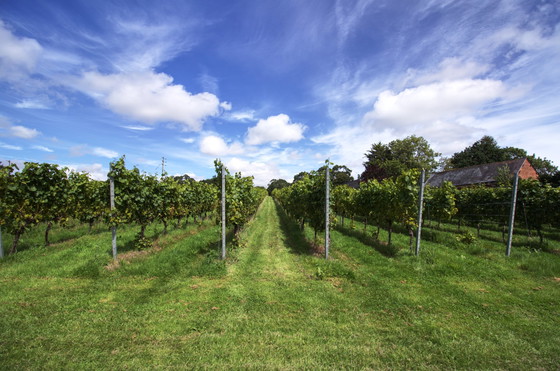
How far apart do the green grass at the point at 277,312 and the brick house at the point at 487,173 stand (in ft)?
102

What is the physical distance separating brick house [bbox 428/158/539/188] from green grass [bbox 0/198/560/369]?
31.1 meters

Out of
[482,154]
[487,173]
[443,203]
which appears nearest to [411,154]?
[487,173]

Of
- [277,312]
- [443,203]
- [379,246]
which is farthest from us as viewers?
[443,203]

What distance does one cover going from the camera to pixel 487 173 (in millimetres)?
34688

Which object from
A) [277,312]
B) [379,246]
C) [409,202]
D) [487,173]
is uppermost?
[487,173]

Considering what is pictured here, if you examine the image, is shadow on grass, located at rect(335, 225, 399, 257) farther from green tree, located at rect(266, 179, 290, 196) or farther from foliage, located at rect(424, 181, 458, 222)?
green tree, located at rect(266, 179, 290, 196)

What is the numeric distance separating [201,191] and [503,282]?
62.0 ft

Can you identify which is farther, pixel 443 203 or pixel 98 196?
pixel 443 203

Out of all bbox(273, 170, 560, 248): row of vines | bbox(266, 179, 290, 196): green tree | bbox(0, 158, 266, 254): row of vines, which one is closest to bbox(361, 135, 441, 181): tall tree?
bbox(273, 170, 560, 248): row of vines

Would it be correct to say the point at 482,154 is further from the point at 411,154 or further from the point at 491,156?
the point at 411,154

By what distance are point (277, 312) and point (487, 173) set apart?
4228 centimetres

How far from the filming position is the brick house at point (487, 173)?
108 ft

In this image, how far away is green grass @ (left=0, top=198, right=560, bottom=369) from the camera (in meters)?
3.89

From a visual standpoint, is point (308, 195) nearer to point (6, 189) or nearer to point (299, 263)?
point (299, 263)
